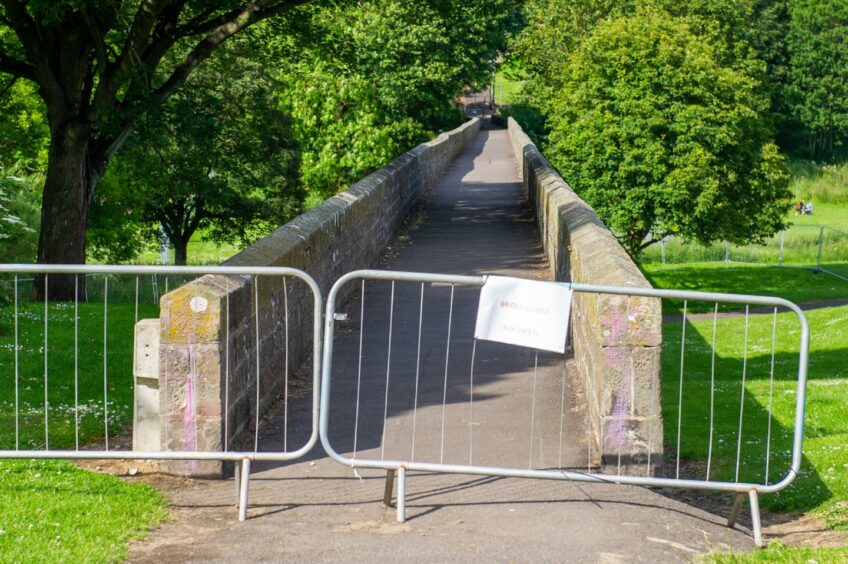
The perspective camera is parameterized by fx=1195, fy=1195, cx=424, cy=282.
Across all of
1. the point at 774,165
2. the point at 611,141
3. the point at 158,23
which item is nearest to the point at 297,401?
the point at 158,23

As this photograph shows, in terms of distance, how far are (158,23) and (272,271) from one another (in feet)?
44.5

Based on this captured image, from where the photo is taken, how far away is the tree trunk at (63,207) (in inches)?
728

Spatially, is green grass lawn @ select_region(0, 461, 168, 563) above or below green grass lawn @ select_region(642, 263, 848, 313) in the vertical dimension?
Answer: above

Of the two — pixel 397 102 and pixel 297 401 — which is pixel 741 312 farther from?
pixel 297 401

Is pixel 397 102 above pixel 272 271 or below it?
above

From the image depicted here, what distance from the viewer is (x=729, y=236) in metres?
35.8

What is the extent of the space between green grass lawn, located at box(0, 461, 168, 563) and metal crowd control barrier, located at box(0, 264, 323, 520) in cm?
16

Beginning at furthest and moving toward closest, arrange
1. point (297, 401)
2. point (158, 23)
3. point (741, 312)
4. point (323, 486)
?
point (741, 312) → point (158, 23) → point (297, 401) → point (323, 486)

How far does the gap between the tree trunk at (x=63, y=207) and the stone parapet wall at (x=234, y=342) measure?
834 cm

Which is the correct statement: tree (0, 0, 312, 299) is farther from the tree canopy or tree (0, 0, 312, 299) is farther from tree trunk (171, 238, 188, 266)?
tree trunk (171, 238, 188, 266)

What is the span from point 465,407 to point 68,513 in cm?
329

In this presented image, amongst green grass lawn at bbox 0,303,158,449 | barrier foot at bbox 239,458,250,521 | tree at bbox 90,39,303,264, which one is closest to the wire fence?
tree at bbox 90,39,303,264

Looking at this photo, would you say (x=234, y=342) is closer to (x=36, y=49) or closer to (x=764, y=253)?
(x=36, y=49)

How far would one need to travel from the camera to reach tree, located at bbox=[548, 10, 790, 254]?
3441 cm
